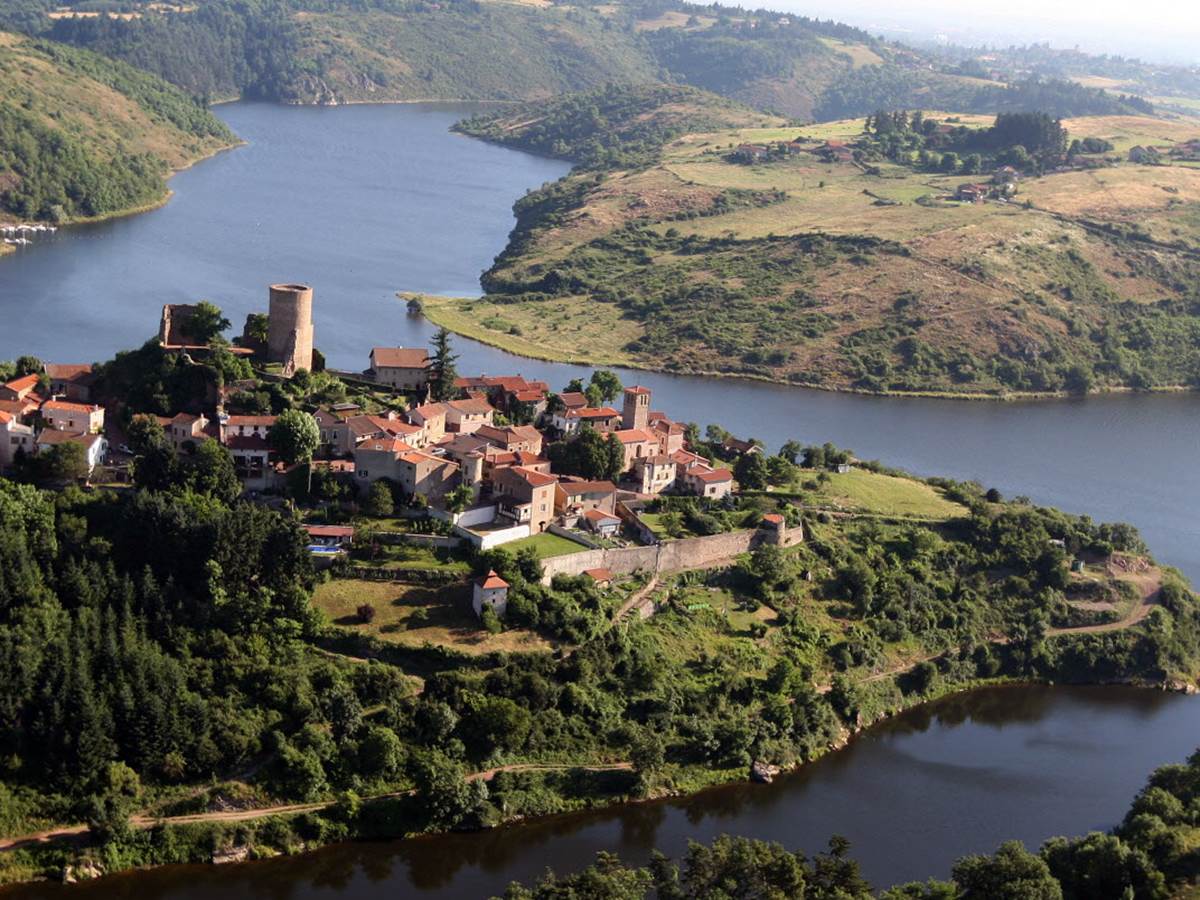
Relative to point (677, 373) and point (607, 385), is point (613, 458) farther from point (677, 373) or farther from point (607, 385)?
point (677, 373)

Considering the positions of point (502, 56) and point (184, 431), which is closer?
point (184, 431)

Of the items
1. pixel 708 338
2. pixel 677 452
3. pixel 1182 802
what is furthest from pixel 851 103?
pixel 1182 802

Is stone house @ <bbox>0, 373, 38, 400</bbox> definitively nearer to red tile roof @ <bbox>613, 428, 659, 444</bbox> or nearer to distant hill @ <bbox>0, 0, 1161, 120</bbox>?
red tile roof @ <bbox>613, 428, 659, 444</bbox>

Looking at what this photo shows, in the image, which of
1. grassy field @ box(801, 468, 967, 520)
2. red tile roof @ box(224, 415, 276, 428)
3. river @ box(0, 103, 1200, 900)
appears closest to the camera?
river @ box(0, 103, 1200, 900)

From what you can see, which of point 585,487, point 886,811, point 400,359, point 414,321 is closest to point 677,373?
point 414,321

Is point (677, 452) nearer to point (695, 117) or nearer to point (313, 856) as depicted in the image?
point (313, 856)

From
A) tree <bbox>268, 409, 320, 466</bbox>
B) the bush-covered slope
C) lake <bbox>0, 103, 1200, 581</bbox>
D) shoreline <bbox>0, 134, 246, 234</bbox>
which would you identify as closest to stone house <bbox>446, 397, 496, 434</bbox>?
tree <bbox>268, 409, 320, 466</bbox>
